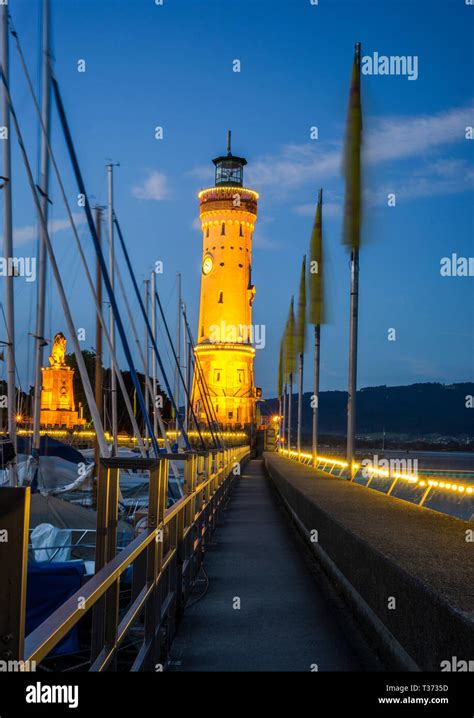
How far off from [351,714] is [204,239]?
97.5 metres

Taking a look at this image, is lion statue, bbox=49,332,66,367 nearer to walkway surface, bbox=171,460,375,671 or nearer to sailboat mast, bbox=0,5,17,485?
sailboat mast, bbox=0,5,17,485

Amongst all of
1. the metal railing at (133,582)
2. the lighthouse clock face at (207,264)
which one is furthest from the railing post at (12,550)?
the lighthouse clock face at (207,264)

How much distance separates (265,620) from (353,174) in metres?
13.0

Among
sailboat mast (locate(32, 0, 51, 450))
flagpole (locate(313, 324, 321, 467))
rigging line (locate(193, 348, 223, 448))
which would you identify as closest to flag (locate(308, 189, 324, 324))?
flagpole (locate(313, 324, 321, 467))

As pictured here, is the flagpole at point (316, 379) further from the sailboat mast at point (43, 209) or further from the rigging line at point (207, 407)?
the sailboat mast at point (43, 209)

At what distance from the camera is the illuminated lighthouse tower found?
322ft

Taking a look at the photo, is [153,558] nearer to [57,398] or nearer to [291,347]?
[291,347]

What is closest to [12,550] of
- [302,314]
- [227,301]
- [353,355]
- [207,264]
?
[353,355]

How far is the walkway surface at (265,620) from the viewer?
24.1 feet

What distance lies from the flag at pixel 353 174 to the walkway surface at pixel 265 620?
7891 millimetres

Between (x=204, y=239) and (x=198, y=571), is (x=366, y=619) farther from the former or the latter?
(x=204, y=239)

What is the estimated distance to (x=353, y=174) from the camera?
64.5 feet

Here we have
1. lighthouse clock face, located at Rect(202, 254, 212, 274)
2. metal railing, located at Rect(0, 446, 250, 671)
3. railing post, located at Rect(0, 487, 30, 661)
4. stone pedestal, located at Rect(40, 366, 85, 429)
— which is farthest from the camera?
lighthouse clock face, located at Rect(202, 254, 212, 274)

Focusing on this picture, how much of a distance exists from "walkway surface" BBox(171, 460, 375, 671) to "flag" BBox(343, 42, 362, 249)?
7891mm
